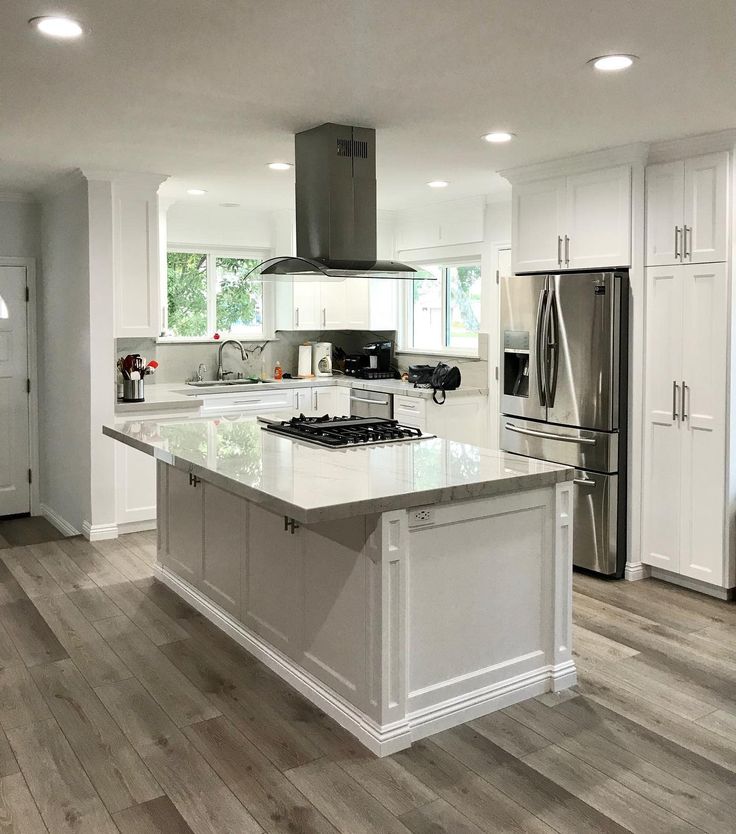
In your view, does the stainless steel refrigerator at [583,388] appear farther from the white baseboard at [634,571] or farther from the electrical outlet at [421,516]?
the electrical outlet at [421,516]

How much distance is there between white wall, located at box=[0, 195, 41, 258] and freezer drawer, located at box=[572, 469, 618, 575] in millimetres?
4347

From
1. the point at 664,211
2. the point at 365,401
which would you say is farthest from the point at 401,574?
the point at 365,401

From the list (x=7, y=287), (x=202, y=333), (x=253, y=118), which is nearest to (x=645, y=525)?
(x=253, y=118)

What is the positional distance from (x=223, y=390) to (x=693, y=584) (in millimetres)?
3657

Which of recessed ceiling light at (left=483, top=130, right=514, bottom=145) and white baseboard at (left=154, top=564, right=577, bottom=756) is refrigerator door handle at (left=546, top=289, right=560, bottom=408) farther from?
white baseboard at (left=154, top=564, right=577, bottom=756)

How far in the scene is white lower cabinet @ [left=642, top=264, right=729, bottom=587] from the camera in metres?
4.31

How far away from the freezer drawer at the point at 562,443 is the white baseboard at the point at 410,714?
1634 millimetres

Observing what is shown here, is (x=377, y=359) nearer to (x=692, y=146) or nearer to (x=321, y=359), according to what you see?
(x=321, y=359)

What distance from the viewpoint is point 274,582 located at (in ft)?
11.5

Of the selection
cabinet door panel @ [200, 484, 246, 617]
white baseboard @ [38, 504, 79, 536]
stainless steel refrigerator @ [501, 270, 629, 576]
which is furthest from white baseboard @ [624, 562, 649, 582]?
white baseboard @ [38, 504, 79, 536]

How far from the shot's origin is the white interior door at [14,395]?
243 inches

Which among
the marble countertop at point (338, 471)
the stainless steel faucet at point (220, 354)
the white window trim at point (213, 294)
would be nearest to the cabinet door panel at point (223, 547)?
the marble countertop at point (338, 471)

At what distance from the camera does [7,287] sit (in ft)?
20.2

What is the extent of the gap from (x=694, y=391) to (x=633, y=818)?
2556 millimetres
